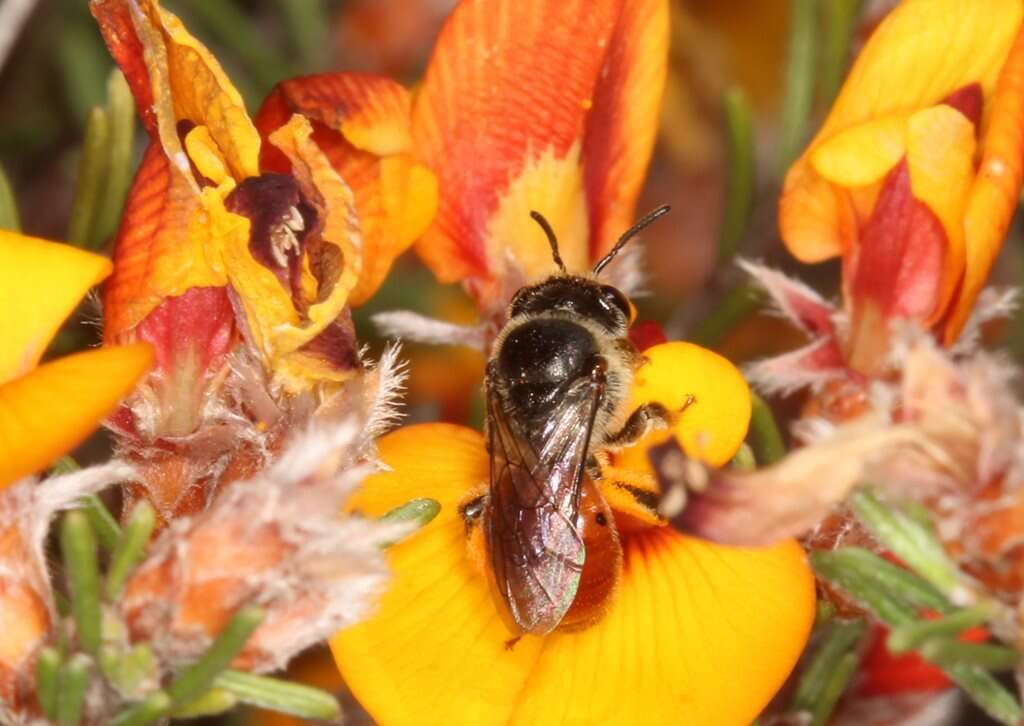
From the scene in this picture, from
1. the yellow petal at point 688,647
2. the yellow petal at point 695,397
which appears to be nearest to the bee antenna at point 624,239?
the yellow petal at point 695,397

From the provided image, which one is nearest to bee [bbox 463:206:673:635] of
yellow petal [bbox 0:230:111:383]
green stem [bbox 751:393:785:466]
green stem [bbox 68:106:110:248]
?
green stem [bbox 751:393:785:466]

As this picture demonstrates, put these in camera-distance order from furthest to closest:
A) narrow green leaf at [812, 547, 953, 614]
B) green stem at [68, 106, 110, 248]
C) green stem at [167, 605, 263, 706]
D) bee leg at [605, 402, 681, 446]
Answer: green stem at [68, 106, 110, 248] < bee leg at [605, 402, 681, 446] < narrow green leaf at [812, 547, 953, 614] < green stem at [167, 605, 263, 706]

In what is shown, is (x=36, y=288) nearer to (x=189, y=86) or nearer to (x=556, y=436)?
(x=189, y=86)

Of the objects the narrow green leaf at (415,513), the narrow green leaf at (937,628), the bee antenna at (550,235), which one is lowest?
the narrow green leaf at (415,513)

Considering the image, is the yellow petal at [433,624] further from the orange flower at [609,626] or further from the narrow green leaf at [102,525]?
the narrow green leaf at [102,525]

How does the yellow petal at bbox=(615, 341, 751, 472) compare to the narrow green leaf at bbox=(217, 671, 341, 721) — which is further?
the yellow petal at bbox=(615, 341, 751, 472)

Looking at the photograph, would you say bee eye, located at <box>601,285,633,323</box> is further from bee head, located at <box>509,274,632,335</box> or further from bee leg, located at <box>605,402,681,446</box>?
bee leg, located at <box>605,402,681,446</box>

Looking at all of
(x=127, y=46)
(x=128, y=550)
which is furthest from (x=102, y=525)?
(x=127, y=46)
